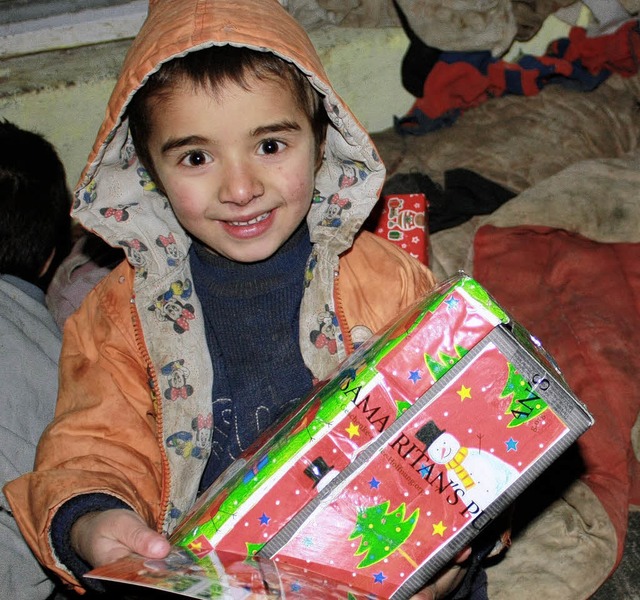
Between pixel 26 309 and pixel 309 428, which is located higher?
pixel 309 428

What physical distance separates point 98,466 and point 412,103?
6.36 feet

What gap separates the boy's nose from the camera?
124 cm

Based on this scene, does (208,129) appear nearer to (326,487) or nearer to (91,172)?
(91,172)

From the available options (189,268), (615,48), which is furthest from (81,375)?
(615,48)

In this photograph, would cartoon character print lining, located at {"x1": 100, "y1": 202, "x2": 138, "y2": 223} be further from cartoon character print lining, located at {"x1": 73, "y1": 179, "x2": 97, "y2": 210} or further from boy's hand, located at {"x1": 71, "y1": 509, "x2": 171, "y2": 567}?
boy's hand, located at {"x1": 71, "y1": 509, "x2": 171, "y2": 567}

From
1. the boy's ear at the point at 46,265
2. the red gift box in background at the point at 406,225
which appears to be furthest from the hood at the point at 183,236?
the boy's ear at the point at 46,265

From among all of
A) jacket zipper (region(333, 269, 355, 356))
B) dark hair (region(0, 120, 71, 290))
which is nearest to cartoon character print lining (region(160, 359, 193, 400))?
jacket zipper (region(333, 269, 355, 356))

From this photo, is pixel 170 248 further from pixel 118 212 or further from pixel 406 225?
pixel 406 225

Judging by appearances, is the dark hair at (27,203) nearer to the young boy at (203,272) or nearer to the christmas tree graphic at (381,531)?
the young boy at (203,272)

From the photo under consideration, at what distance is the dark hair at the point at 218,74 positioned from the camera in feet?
4.04

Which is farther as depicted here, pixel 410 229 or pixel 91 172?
pixel 410 229

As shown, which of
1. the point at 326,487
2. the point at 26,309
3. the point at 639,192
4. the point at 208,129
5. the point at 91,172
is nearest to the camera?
the point at 326,487

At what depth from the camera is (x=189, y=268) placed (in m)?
1.50

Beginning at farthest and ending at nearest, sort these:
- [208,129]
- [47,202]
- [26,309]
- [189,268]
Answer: [47,202] → [26,309] → [189,268] → [208,129]
